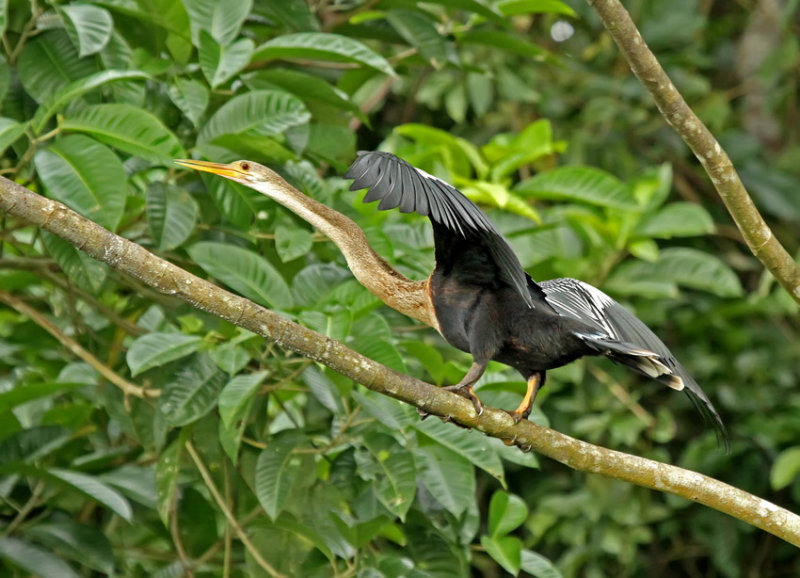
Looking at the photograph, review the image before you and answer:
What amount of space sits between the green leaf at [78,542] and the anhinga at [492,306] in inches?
37.9

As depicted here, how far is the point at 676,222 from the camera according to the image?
3.79m

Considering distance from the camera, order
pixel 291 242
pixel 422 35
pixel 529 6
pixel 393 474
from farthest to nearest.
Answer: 1. pixel 529 6
2. pixel 422 35
3. pixel 291 242
4. pixel 393 474

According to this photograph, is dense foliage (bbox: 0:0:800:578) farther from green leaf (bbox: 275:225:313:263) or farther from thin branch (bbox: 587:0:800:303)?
thin branch (bbox: 587:0:800:303)

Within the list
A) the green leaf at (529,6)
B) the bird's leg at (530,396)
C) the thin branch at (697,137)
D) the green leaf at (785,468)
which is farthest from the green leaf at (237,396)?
the green leaf at (785,468)

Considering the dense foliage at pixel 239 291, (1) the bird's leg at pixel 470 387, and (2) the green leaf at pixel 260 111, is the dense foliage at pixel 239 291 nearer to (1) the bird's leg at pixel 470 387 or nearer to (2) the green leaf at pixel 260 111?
(2) the green leaf at pixel 260 111

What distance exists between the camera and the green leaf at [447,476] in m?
2.48

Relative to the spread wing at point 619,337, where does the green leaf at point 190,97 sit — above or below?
above

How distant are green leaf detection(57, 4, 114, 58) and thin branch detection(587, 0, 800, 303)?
3.68ft

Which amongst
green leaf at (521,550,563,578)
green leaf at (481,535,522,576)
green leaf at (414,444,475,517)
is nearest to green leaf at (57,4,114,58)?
green leaf at (414,444,475,517)

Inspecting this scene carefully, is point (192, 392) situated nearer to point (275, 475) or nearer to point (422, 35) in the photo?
point (275, 475)

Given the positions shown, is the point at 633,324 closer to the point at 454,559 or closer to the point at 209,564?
the point at 454,559

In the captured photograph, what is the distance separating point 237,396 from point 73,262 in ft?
1.61

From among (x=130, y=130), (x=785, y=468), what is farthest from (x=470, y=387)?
(x=785, y=468)

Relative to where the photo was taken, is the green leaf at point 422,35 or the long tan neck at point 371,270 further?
the green leaf at point 422,35
